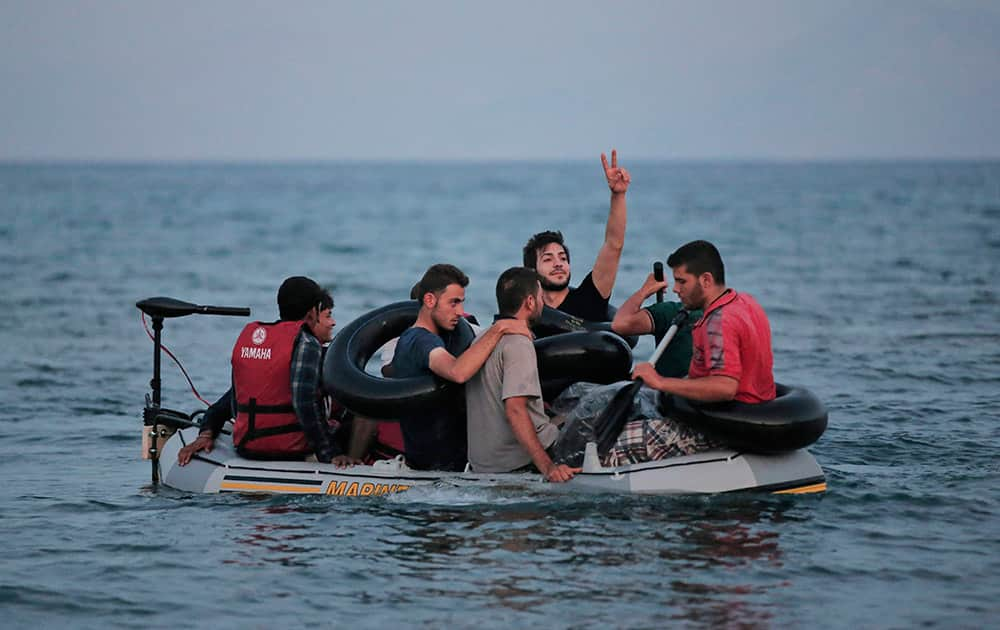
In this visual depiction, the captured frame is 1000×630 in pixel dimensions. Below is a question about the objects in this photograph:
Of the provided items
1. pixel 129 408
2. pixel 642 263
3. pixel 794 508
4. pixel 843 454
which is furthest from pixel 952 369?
pixel 642 263

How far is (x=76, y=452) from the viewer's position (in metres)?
9.00

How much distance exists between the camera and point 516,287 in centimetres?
630

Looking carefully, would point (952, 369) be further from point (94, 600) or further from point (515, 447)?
point (94, 600)

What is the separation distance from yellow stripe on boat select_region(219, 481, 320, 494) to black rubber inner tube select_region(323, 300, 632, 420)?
58cm

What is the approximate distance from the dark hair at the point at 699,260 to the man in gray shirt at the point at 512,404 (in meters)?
0.71

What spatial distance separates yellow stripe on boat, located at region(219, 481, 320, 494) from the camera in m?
6.97

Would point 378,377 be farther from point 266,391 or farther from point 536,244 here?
point 536,244

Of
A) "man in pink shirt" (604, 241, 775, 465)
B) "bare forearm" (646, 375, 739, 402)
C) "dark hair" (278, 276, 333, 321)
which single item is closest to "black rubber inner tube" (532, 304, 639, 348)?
"man in pink shirt" (604, 241, 775, 465)

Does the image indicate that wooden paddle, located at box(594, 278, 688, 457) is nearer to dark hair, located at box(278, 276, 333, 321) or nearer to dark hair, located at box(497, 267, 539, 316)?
dark hair, located at box(497, 267, 539, 316)

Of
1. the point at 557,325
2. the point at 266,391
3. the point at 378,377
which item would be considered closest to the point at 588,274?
the point at 557,325

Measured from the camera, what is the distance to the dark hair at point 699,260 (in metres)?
6.36

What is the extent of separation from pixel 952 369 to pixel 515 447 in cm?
651

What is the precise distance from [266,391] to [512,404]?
1457mm

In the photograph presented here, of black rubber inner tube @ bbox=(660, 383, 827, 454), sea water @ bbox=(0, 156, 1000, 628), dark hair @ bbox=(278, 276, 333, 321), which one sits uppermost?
dark hair @ bbox=(278, 276, 333, 321)
